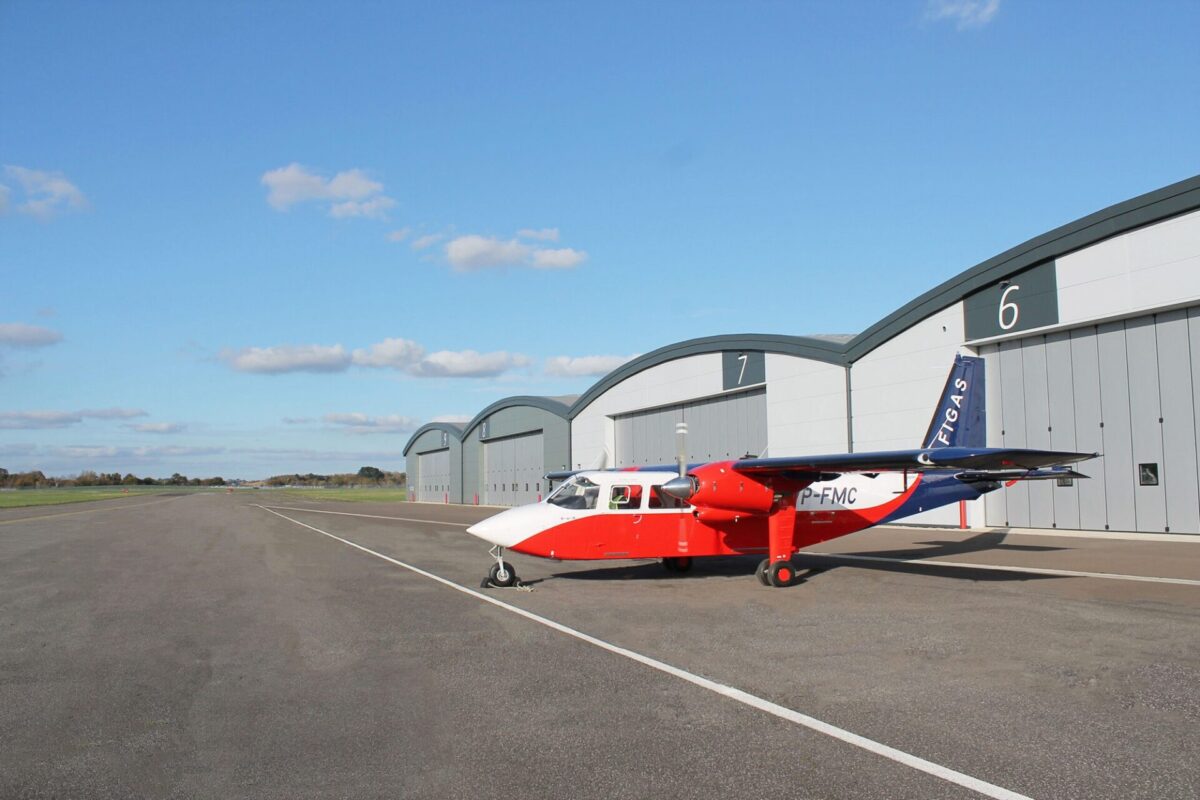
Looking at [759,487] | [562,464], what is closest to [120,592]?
[759,487]

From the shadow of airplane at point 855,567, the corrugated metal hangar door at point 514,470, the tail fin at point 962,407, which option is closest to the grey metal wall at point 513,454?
the corrugated metal hangar door at point 514,470

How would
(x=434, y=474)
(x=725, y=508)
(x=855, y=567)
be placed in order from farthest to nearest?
(x=434, y=474), (x=855, y=567), (x=725, y=508)

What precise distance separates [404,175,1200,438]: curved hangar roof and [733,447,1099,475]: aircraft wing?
42.1 ft

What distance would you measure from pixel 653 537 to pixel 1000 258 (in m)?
17.9

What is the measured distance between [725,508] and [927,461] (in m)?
4.11

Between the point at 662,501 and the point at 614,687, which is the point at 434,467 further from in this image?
the point at 614,687

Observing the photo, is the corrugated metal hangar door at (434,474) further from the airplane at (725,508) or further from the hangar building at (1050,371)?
the airplane at (725,508)

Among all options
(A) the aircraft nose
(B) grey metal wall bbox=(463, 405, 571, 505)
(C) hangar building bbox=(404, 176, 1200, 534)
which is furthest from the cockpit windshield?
(B) grey metal wall bbox=(463, 405, 571, 505)

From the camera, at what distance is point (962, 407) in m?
20.3

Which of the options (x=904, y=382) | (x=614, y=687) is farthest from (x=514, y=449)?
(x=614, y=687)

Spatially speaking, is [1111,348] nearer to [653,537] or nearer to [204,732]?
[653,537]

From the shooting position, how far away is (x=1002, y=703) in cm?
709

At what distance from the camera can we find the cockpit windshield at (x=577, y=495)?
51.8ft

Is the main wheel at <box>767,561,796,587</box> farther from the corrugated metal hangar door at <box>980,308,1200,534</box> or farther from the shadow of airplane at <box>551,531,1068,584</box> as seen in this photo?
the corrugated metal hangar door at <box>980,308,1200,534</box>
